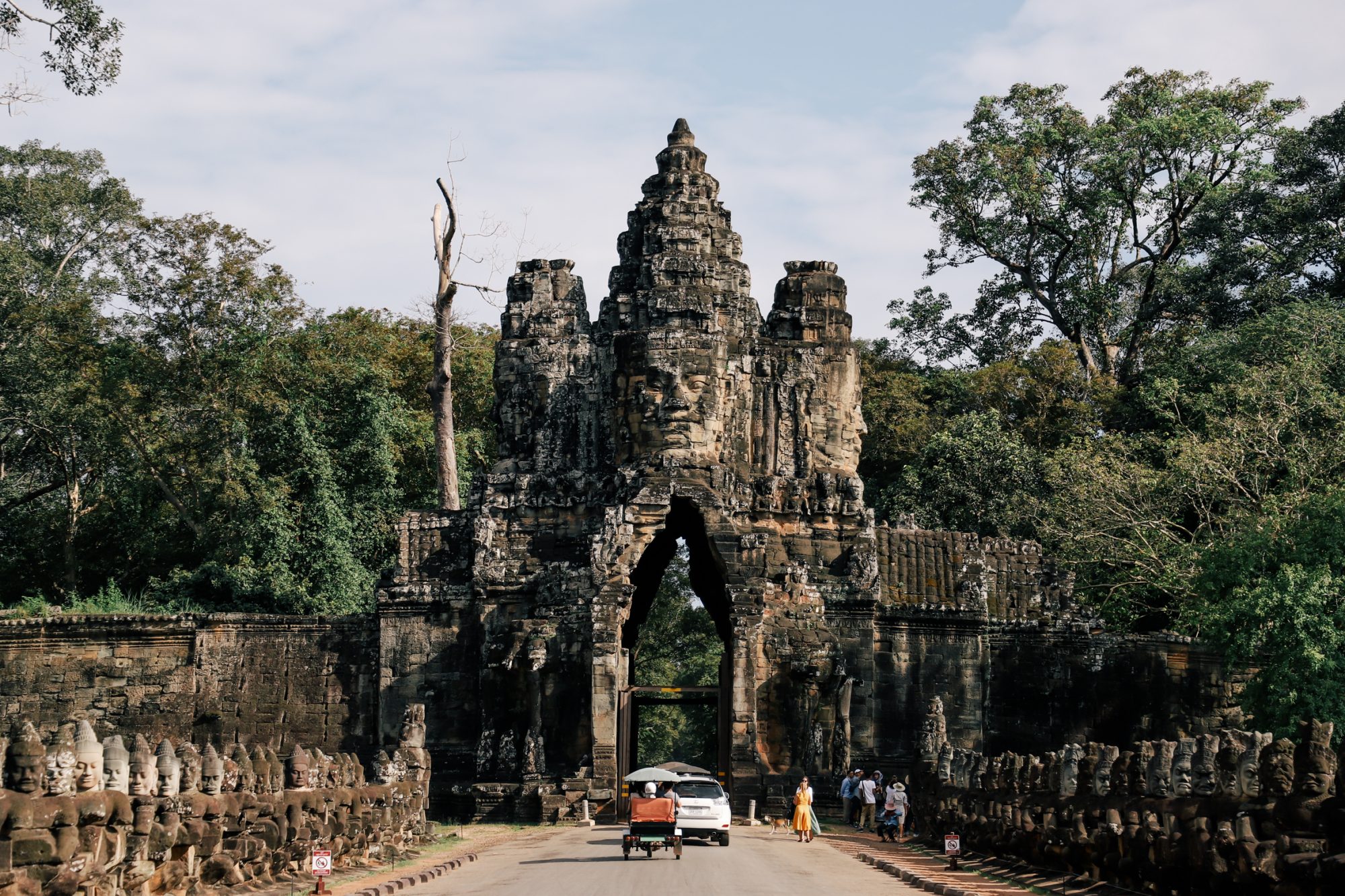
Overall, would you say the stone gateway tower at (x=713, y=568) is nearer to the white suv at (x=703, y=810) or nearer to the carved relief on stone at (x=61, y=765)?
the white suv at (x=703, y=810)

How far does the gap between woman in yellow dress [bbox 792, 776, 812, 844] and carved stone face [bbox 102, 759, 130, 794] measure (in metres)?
14.7

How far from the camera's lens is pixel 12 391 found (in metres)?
47.0

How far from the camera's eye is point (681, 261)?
3716cm

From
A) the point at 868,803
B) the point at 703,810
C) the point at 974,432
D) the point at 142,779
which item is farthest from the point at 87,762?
the point at 974,432

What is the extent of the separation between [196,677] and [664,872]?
17530 mm

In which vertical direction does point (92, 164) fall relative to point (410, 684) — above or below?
above

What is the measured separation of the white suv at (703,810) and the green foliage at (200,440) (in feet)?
59.4

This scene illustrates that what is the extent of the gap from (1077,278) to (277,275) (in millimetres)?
25147

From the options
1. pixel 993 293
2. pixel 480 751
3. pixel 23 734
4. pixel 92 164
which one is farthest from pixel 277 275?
pixel 23 734

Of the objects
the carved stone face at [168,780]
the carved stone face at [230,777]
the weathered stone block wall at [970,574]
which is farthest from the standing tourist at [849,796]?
the carved stone face at [168,780]

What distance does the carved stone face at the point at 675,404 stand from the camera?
35.7m

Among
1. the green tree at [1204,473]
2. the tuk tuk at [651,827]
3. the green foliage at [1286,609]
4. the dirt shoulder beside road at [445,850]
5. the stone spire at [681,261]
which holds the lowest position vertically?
the dirt shoulder beside road at [445,850]

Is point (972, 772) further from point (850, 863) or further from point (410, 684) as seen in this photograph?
point (410, 684)

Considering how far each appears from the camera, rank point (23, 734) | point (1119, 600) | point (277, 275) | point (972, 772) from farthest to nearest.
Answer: point (277, 275) → point (1119, 600) → point (972, 772) → point (23, 734)
